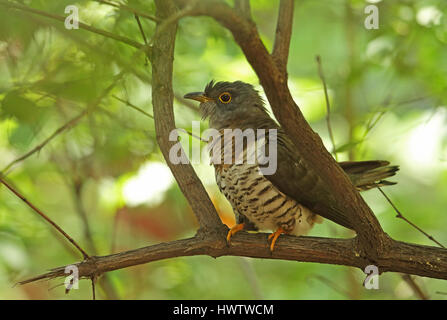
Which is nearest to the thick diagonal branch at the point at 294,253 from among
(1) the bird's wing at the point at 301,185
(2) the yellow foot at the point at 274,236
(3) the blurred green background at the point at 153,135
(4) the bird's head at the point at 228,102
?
(2) the yellow foot at the point at 274,236

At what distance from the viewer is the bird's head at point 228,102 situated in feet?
12.5

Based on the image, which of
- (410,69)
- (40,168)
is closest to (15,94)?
(40,168)

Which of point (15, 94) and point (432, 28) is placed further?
point (432, 28)

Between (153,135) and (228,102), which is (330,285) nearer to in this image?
(228,102)

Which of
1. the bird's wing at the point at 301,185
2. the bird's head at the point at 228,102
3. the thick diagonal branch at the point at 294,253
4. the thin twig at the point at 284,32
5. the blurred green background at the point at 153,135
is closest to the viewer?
the thin twig at the point at 284,32

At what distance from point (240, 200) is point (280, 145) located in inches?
18.2

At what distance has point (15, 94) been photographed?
7.92 ft

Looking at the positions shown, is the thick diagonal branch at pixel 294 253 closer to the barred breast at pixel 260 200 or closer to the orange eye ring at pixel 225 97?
the barred breast at pixel 260 200

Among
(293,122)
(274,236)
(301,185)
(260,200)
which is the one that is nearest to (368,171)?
(301,185)

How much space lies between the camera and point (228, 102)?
3.87 metres

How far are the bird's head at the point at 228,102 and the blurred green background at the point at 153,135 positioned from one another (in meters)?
0.29

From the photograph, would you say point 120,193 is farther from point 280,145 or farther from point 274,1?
point 274,1

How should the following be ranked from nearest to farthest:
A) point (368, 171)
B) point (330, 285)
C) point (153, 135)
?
point (368, 171) < point (153, 135) < point (330, 285)

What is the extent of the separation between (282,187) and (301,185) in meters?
0.13
